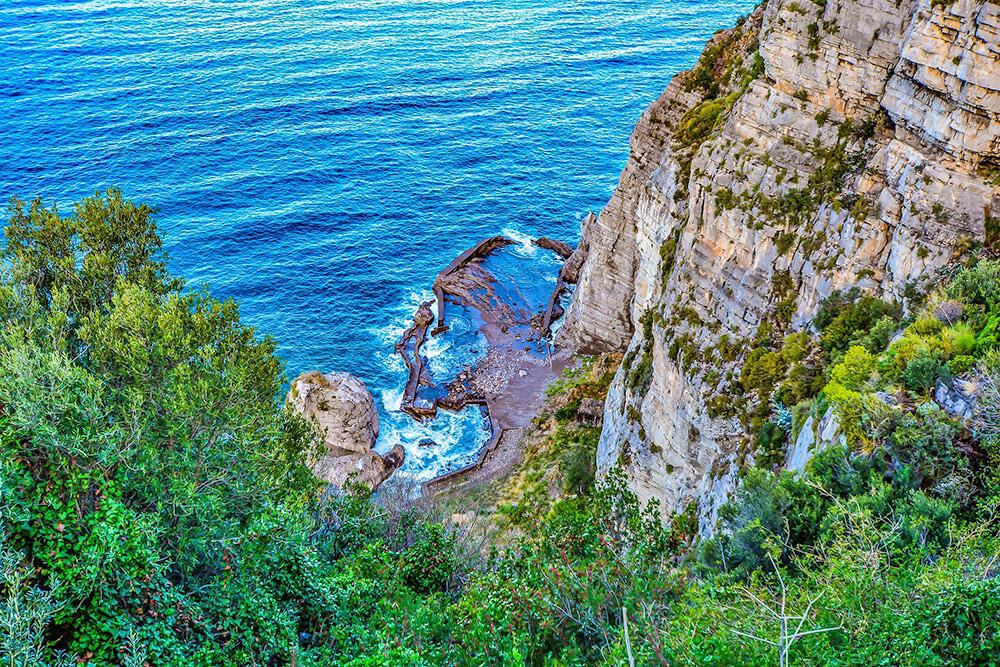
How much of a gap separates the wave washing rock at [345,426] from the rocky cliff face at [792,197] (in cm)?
1875

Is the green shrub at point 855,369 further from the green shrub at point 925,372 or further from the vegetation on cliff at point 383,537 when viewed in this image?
the green shrub at point 925,372

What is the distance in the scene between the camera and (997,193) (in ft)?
87.5

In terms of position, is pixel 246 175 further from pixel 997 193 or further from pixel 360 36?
pixel 997 193

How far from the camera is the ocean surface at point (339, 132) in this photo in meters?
74.8

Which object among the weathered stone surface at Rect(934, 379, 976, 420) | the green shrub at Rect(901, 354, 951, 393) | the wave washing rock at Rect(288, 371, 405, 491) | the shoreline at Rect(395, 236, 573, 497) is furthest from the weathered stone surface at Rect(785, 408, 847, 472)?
the wave washing rock at Rect(288, 371, 405, 491)

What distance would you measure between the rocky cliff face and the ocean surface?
24297 millimetres

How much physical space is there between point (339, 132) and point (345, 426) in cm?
5285

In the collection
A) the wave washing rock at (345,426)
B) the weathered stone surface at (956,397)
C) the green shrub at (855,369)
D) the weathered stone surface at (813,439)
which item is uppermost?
the weathered stone surface at (956,397)

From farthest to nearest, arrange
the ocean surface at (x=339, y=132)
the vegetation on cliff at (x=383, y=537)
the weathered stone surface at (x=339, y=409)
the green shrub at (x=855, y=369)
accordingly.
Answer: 1. the ocean surface at (x=339, y=132)
2. the weathered stone surface at (x=339, y=409)
3. the green shrub at (x=855, y=369)
4. the vegetation on cliff at (x=383, y=537)

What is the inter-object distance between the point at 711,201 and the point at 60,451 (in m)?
29.9

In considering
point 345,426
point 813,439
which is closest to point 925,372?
point 813,439

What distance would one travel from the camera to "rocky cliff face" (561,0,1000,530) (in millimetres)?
27344

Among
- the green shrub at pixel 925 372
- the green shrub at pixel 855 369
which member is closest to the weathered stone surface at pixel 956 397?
the green shrub at pixel 925 372

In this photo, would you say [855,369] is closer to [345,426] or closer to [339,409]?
[345,426]
